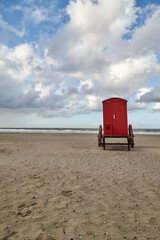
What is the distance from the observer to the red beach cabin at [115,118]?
9836mm

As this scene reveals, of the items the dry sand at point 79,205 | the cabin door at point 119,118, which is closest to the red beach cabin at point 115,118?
the cabin door at point 119,118

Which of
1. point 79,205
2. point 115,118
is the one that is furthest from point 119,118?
point 79,205

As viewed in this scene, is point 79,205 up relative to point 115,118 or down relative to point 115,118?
down

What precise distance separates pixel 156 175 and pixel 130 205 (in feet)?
7.34

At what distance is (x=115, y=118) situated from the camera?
9.89 meters

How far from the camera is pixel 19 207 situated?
286 centimetres

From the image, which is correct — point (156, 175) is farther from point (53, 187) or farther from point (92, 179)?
point (53, 187)

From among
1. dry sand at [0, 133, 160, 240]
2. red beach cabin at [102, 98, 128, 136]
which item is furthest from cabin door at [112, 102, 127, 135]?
dry sand at [0, 133, 160, 240]

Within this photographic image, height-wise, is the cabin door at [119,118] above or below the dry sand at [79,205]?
above

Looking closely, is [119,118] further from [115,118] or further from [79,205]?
[79,205]

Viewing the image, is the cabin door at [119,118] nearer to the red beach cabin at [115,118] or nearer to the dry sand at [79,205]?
the red beach cabin at [115,118]

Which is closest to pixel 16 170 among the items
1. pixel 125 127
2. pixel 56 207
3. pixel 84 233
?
pixel 56 207

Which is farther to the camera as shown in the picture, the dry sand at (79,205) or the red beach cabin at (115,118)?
the red beach cabin at (115,118)

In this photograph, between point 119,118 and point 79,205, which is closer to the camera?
point 79,205
